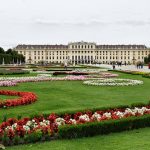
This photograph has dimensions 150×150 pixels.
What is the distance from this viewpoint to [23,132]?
6.08m

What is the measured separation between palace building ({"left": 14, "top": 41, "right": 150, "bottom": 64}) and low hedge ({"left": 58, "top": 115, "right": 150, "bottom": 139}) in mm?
112596

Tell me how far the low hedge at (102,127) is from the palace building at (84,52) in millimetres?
112596

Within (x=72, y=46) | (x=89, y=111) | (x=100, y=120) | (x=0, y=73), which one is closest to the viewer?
(x=100, y=120)

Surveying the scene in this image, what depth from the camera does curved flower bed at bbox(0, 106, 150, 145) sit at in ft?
19.8

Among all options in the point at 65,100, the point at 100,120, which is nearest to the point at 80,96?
the point at 65,100

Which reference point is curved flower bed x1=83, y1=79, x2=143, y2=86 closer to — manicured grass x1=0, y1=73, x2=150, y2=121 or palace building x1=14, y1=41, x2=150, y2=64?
manicured grass x1=0, y1=73, x2=150, y2=121

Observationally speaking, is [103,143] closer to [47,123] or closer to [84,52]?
[47,123]

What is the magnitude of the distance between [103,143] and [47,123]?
1032 mm

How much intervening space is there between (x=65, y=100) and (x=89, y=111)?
3469 millimetres

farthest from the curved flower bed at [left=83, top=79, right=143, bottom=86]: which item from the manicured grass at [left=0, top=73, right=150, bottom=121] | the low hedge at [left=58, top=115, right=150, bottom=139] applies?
the low hedge at [left=58, top=115, right=150, bottom=139]

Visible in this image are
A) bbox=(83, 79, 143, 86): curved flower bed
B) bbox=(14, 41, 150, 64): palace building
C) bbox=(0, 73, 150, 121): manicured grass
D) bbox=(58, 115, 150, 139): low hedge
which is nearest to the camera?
bbox=(58, 115, 150, 139): low hedge

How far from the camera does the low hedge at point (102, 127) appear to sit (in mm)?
6355

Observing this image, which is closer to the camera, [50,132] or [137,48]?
[50,132]

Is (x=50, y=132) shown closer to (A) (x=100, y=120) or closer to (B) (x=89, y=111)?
(A) (x=100, y=120)
